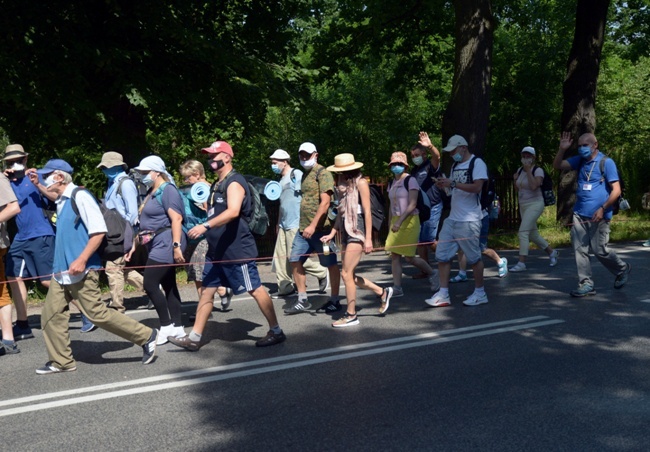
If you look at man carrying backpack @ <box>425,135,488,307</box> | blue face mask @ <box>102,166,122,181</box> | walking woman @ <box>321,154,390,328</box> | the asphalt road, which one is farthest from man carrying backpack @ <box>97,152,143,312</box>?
man carrying backpack @ <box>425,135,488,307</box>

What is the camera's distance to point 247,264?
279 inches

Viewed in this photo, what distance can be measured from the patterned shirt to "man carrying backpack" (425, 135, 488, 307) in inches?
46.9

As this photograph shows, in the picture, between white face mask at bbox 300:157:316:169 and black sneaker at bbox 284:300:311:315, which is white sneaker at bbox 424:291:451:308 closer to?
black sneaker at bbox 284:300:311:315

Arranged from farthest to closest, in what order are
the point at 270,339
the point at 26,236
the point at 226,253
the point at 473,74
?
the point at 473,74, the point at 26,236, the point at 270,339, the point at 226,253

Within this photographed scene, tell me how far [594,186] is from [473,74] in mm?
5599

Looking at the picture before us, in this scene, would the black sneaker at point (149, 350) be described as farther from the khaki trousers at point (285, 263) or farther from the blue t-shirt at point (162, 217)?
the khaki trousers at point (285, 263)

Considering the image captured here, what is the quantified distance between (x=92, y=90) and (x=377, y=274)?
6.22 metres

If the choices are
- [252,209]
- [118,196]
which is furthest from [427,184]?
[118,196]

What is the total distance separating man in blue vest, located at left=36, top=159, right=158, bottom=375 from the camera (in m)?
6.43

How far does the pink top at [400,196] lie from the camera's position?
30.6 feet

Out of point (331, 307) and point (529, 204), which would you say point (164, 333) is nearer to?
point (331, 307)

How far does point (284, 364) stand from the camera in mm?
6566

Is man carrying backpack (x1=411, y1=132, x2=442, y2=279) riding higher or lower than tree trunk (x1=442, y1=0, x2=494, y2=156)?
lower

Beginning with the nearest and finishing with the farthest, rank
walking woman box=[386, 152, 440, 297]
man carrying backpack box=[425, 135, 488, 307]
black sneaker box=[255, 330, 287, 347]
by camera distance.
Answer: black sneaker box=[255, 330, 287, 347] → man carrying backpack box=[425, 135, 488, 307] → walking woman box=[386, 152, 440, 297]
